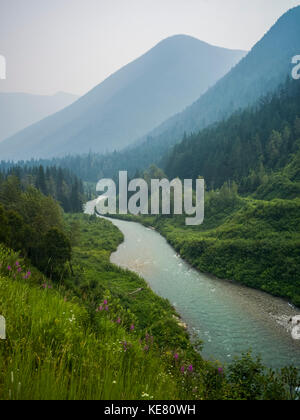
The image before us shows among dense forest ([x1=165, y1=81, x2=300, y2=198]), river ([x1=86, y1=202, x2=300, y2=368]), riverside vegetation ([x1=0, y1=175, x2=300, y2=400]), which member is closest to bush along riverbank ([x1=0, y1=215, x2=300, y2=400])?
riverside vegetation ([x1=0, y1=175, x2=300, y2=400])

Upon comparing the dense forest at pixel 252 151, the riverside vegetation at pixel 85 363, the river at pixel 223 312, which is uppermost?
the dense forest at pixel 252 151

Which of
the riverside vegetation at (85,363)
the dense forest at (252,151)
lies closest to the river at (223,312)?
the riverside vegetation at (85,363)

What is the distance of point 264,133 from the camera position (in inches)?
3095

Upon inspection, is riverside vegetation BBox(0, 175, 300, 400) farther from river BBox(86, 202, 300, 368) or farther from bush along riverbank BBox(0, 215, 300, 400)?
river BBox(86, 202, 300, 368)

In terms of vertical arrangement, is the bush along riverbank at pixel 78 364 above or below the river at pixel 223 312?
above

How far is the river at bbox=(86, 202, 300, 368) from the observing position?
14.8 meters

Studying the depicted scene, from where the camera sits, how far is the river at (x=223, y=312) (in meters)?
14.8

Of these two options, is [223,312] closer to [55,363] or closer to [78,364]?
[78,364]

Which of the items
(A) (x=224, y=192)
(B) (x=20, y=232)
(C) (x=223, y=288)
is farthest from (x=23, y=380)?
(A) (x=224, y=192)

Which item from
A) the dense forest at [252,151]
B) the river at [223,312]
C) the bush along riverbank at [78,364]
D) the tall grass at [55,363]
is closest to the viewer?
the tall grass at [55,363]

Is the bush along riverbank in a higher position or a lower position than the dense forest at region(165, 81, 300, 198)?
lower

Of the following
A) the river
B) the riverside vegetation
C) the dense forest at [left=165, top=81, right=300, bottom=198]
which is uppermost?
the dense forest at [left=165, top=81, right=300, bottom=198]

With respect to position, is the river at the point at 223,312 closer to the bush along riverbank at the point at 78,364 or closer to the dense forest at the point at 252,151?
the bush along riverbank at the point at 78,364

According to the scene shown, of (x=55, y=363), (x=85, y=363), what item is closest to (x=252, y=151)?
(x=85, y=363)
